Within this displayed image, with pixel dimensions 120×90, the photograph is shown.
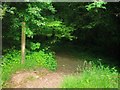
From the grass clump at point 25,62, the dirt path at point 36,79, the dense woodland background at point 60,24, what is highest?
the dense woodland background at point 60,24

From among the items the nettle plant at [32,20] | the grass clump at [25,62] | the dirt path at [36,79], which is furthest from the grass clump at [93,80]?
the nettle plant at [32,20]

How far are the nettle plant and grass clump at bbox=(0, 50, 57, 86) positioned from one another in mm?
679

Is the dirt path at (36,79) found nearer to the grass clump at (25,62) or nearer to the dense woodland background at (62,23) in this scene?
the grass clump at (25,62)

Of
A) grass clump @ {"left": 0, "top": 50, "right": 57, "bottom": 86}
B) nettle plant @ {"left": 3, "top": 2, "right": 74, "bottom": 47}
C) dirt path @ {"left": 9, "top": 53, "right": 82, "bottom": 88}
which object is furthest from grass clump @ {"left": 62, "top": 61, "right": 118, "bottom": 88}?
nettle plant @ {"left": 3, "top": 2, "right": 74, "bottom": 47}

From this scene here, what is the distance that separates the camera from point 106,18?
12.3m

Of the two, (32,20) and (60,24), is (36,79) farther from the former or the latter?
(60,24)

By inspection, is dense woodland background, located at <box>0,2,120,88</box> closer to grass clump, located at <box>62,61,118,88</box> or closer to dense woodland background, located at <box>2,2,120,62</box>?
dense woodland background, located at <box>2,2,120,62</box>

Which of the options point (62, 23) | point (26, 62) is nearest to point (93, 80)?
point (26, 62)

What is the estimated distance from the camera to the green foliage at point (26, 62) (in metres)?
9.25

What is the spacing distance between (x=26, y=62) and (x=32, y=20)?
1.48 meters

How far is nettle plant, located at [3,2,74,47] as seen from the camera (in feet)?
33.8

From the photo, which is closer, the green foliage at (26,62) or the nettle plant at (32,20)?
the green foliage at (26,62)

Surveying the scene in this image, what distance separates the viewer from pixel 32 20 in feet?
34.1

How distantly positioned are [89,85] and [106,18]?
5056 mm
